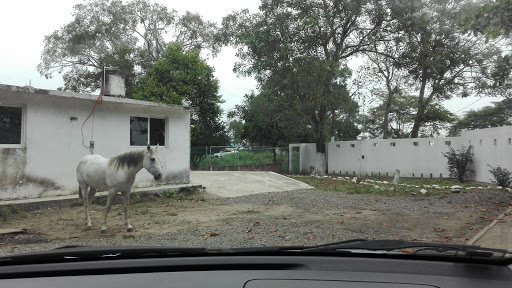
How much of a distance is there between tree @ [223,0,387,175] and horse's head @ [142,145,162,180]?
43.6 ft

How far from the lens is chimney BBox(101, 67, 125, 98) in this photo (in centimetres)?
1141

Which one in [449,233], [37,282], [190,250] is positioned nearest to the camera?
[37,282]

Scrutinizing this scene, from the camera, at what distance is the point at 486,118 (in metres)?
33.9

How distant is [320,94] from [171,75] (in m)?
10.0

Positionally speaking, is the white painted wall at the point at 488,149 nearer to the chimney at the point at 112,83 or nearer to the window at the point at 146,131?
the window at the point at 146,131

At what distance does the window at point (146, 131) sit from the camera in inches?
467

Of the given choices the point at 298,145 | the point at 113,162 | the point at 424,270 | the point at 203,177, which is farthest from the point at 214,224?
the point at 298,145

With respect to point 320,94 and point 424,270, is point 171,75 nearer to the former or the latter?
point 320,94

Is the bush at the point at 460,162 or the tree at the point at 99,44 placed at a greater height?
the tree at the point at 99,44

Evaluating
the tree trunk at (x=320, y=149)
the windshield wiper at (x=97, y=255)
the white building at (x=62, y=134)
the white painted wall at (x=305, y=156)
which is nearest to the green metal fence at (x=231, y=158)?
the white painted wall at (x=305, y=156)

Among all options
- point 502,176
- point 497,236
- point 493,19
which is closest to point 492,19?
point 493,19

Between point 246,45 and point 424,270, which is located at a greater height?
point 246,45

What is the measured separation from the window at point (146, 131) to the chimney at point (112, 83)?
92cm

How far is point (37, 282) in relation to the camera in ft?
4.94
